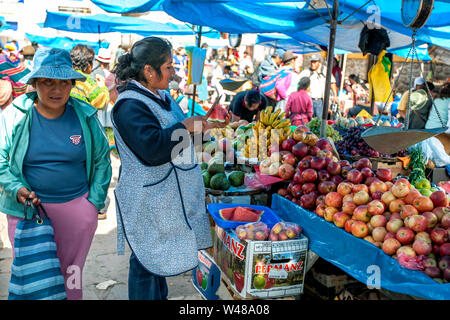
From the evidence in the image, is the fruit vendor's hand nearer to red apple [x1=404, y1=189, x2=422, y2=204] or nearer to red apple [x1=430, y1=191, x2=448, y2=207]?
red apple [x1=404, y1=189, x2=422, y2=204]

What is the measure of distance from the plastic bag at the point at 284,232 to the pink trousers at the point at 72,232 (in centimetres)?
112

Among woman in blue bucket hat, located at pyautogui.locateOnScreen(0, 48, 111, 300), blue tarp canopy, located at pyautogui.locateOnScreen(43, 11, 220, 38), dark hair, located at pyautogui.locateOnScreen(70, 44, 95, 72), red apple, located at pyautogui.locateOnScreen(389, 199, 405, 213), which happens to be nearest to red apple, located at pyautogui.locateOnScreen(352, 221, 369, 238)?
red apple, located at pyautogui.locateOnScreen(389, 199, 405, 213)

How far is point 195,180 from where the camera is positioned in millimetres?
2166

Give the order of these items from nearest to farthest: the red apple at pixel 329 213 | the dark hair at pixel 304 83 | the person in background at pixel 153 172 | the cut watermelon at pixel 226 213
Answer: the person in background at pixel 153 172 < the red apple at pixel 329 213 < the cut watermelon at pixel 226 213 < the dark hair at pixel 304 83

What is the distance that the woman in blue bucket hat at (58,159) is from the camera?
Result: 2117 mm

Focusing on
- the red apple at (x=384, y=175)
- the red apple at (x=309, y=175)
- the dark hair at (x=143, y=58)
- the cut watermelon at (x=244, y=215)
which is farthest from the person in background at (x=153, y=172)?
the red apple at (x=384, y=175)

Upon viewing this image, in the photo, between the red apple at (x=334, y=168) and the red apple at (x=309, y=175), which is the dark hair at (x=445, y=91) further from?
the red apple at (x=309, y=175)

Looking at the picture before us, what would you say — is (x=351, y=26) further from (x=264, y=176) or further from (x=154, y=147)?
(x=154, y=147)

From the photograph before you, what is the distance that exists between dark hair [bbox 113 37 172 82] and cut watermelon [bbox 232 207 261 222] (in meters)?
1.22

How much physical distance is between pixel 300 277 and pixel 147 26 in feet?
26.9

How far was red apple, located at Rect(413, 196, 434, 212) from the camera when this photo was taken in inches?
90.1

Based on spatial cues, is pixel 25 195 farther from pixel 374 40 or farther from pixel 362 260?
pixel 374 40

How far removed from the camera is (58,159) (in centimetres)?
220
